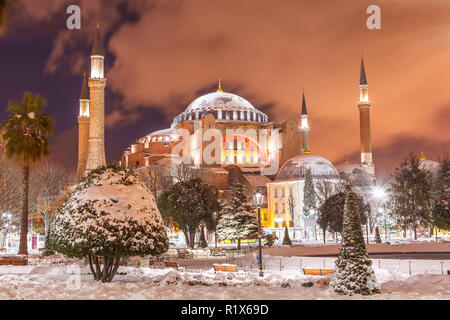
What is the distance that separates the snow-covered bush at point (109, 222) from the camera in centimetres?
1420

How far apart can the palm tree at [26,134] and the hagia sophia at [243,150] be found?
3326cm

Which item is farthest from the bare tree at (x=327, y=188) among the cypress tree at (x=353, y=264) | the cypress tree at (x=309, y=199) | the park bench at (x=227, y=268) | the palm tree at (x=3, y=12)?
the palm tree at (x=3, y=12)

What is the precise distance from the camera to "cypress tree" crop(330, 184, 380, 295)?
1174 centimetres

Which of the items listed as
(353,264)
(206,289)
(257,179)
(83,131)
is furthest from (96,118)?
(353,264)

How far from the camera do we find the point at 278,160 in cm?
8950

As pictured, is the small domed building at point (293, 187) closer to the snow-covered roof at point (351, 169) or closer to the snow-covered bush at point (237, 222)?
the snow-covered roof at point (351, 169)

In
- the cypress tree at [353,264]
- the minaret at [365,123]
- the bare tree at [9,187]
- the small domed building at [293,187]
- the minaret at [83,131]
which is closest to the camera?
the cypress tree at [353,264]

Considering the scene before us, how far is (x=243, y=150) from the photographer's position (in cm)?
9500

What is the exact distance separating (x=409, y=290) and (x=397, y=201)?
35966mm

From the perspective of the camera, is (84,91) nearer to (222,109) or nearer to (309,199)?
(222,109)

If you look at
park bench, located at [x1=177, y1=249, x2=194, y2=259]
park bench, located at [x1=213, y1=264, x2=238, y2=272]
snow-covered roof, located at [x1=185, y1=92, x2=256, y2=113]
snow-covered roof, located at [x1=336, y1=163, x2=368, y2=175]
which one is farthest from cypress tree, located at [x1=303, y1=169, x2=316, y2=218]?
park bench, located at [x1=213, y1=264, x2=238, y2=272]

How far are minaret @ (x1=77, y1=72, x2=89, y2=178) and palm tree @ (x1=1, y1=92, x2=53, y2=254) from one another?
43.8m
